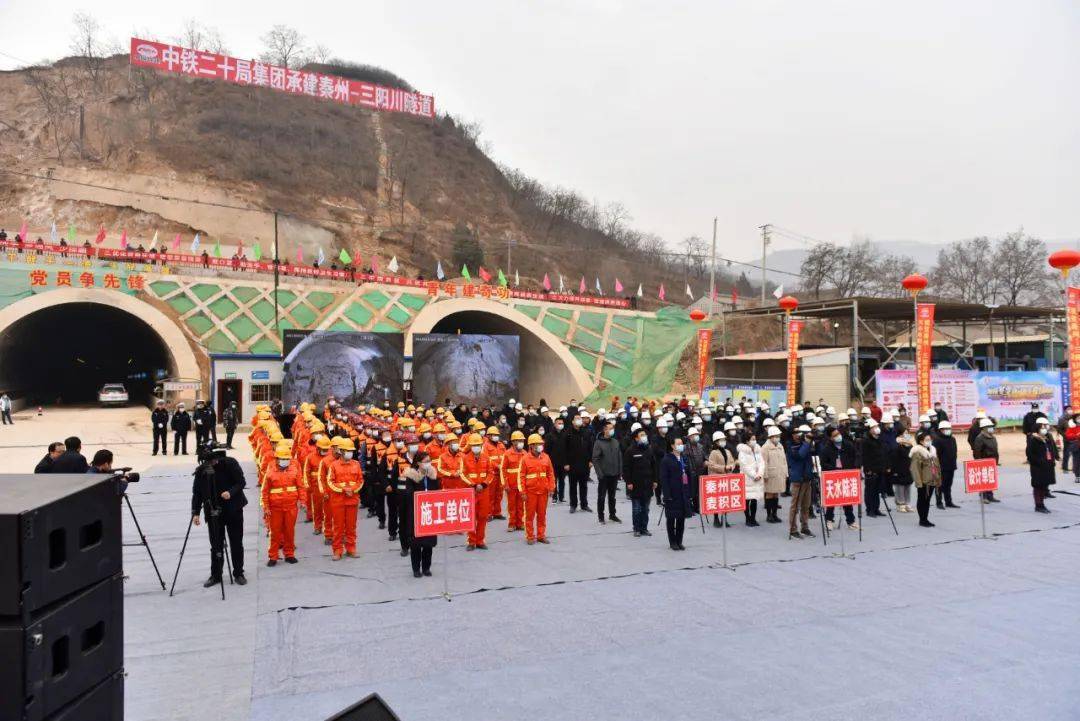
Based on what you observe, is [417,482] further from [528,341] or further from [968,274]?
[968,274]

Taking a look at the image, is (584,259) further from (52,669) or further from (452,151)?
(52,669)

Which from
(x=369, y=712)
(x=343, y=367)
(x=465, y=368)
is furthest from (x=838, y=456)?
(x=343, y=367)

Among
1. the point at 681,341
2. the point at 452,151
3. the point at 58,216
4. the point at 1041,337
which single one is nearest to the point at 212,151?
the point at 58,216

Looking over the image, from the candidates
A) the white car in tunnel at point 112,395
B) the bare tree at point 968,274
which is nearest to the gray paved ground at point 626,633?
the white car in tunnel at point 112,395

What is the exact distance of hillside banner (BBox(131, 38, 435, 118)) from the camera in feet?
205

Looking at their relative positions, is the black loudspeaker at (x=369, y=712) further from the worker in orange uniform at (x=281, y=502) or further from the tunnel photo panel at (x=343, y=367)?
the tunnel photo panel at (x=343, y=367)

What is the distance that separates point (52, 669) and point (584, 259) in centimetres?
7802

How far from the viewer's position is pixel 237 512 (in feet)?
28.3

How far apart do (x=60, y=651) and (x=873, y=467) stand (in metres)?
12.7

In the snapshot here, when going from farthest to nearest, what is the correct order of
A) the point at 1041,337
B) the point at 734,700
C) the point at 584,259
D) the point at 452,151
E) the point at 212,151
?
the point at 452,151 < the point at 584,259 < the point at 212,151 < the point at 1041,337 < the point at 734,700

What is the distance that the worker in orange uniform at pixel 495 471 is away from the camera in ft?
38.8

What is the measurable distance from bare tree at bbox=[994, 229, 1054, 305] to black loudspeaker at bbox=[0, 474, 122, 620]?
67.5 meters

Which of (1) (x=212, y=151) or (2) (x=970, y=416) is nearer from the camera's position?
(2) (x=970, y=416)

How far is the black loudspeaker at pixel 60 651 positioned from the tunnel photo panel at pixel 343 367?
1100 inches
